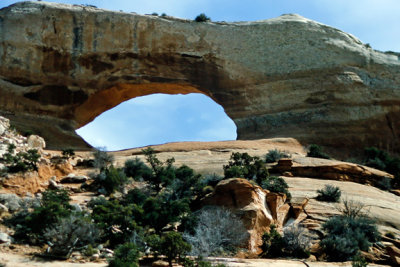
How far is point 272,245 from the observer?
487 inches

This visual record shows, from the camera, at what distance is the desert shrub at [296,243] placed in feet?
39.8

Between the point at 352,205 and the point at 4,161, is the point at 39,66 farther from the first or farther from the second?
the point at 352,205

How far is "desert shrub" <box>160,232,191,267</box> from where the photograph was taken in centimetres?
1008

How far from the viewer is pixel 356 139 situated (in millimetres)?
28125

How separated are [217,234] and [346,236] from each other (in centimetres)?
321

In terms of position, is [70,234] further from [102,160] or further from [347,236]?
[102,160]

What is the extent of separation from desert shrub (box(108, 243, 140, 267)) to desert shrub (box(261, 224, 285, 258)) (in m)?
3.61

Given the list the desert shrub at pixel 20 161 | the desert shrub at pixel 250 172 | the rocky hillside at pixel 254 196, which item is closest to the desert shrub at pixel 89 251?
the rocky hillside at pixel 254 196

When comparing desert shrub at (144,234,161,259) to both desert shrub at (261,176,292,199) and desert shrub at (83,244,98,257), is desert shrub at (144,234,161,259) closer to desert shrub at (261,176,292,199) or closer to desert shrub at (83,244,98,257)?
desert shrub at (83,244,98,257)

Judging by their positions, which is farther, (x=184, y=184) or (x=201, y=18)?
(x=201, y=18)

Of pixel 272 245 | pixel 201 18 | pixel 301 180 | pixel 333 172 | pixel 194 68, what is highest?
pixel 201 18

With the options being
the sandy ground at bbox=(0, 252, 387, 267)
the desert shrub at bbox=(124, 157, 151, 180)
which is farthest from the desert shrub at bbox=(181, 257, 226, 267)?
the desert shrub at bbox=(124, 157, 151, 180)

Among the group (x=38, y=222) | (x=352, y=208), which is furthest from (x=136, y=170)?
(x=38, y=222)

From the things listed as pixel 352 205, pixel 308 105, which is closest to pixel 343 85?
→ pixel 308 105
